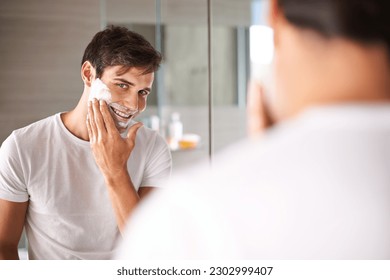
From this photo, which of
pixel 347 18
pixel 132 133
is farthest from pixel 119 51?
pixel 347 18

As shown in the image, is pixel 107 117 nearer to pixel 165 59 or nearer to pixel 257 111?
pixel 165 59

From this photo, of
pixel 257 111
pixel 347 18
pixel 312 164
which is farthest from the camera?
pixel 257 111

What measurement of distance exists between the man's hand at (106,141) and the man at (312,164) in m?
0.18

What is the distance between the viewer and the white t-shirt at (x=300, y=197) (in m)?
0.98

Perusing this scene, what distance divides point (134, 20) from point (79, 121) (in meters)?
0.27

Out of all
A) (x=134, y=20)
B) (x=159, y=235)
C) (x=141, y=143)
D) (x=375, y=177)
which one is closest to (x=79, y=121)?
(x=141, y=143)

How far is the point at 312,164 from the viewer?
1010 millimetres

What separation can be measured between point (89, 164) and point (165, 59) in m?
0.30

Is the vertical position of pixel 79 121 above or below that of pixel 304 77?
below

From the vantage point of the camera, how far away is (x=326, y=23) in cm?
110

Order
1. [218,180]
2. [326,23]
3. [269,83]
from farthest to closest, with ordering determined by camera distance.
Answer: [269,83] < [326,23] < [218,180]

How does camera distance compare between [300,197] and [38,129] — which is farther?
[38,129]

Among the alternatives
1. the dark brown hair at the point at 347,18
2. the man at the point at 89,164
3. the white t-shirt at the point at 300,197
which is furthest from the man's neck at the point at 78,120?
the dark brown hair at the point at 347,18

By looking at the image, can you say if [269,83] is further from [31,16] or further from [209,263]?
[31,16]
